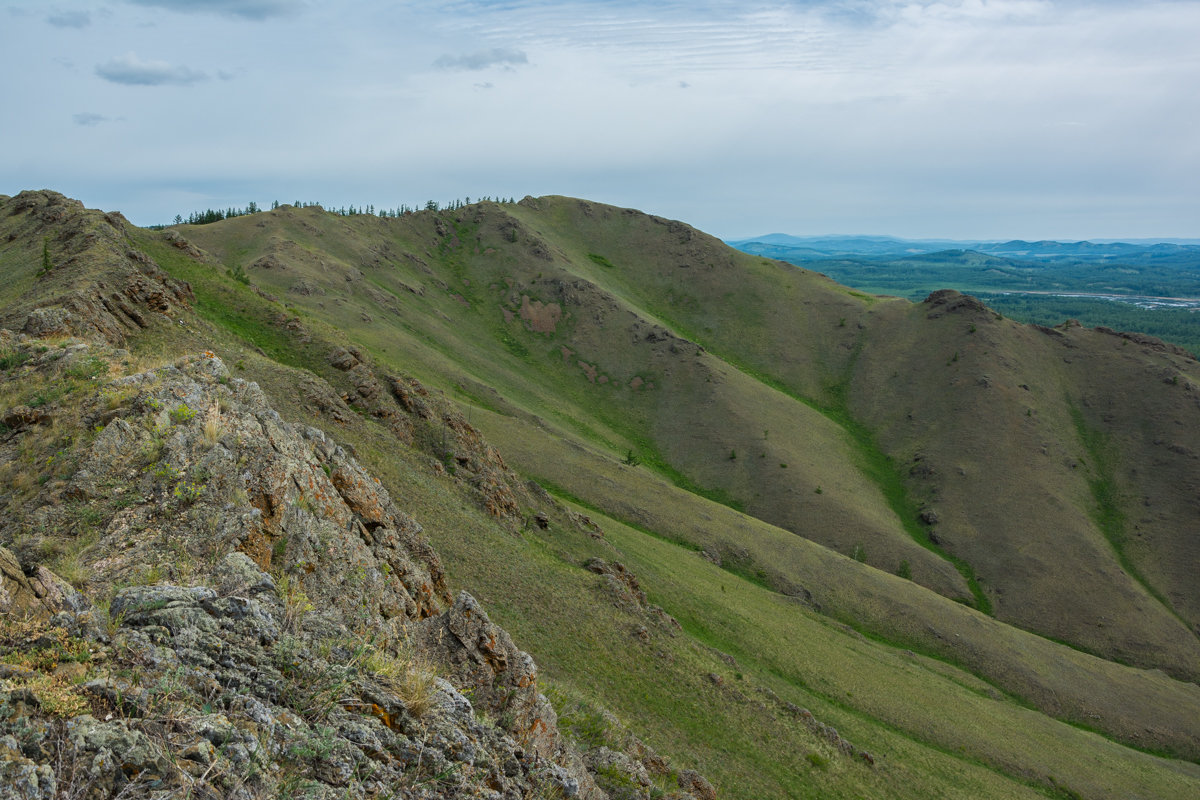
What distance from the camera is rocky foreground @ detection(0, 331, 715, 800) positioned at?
5887mm

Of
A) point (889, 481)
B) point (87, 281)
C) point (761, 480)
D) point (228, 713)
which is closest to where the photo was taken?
point (228, 713)

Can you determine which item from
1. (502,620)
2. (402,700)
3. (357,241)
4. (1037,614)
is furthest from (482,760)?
(357,241)

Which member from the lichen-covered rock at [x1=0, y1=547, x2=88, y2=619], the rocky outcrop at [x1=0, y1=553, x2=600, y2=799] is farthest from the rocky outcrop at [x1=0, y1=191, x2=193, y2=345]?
the rocky outcrop at [x1=0, y1=553, x2=600, y2=799]

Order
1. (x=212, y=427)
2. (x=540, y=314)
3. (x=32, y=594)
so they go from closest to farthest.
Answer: (x=32, y=594)
(x=212, y=427)
(x=540, y=314)

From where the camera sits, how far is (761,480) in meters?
83.6

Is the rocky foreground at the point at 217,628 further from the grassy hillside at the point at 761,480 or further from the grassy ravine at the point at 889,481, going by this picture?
the grassy ravine at the point at 889,481

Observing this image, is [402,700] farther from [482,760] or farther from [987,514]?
[987,514]

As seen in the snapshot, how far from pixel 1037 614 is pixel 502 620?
67.6 m

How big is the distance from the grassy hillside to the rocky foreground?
6883mm

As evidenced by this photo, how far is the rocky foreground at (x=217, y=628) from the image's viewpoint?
5887 millimetres

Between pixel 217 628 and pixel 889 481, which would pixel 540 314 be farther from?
pixel 217 628

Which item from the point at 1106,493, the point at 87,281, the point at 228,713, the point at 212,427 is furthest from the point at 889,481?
the point at 228,713

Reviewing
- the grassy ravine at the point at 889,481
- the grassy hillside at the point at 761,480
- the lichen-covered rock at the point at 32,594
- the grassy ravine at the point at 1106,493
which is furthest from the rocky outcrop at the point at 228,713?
the grassy ravine at the point at 1106,493

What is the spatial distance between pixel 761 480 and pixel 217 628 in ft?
264
